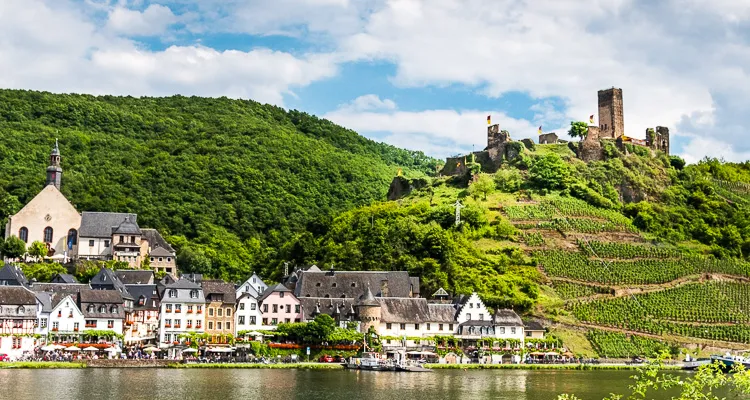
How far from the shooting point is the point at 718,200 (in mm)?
140250

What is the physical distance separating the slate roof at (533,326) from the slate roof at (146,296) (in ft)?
114

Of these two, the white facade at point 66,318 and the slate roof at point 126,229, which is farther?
the slate roof at point 126,229

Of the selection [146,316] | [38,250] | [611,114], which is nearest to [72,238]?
[38,250]

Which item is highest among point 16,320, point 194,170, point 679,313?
point 194,170

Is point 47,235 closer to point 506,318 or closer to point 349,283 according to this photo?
point 349,283

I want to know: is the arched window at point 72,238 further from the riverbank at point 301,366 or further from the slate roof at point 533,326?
the slate roof at point 533,326

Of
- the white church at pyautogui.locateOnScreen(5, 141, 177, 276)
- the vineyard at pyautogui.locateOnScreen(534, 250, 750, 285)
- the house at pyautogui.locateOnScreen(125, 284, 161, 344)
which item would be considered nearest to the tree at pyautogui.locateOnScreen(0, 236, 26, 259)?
the white church at pyautogui.locateOnScreen(5, 141, 177, 276)

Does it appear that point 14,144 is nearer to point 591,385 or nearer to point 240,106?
point 240,106

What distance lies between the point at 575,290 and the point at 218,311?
38.1m

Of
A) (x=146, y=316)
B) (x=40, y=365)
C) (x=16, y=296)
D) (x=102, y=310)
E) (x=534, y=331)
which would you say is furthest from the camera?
(x=534, y=331)

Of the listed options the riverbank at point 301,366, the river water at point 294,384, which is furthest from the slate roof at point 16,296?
the river water at point 294,384

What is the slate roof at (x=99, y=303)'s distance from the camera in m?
86.1

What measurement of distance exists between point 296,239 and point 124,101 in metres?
72.1

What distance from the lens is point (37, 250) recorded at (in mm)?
107562
